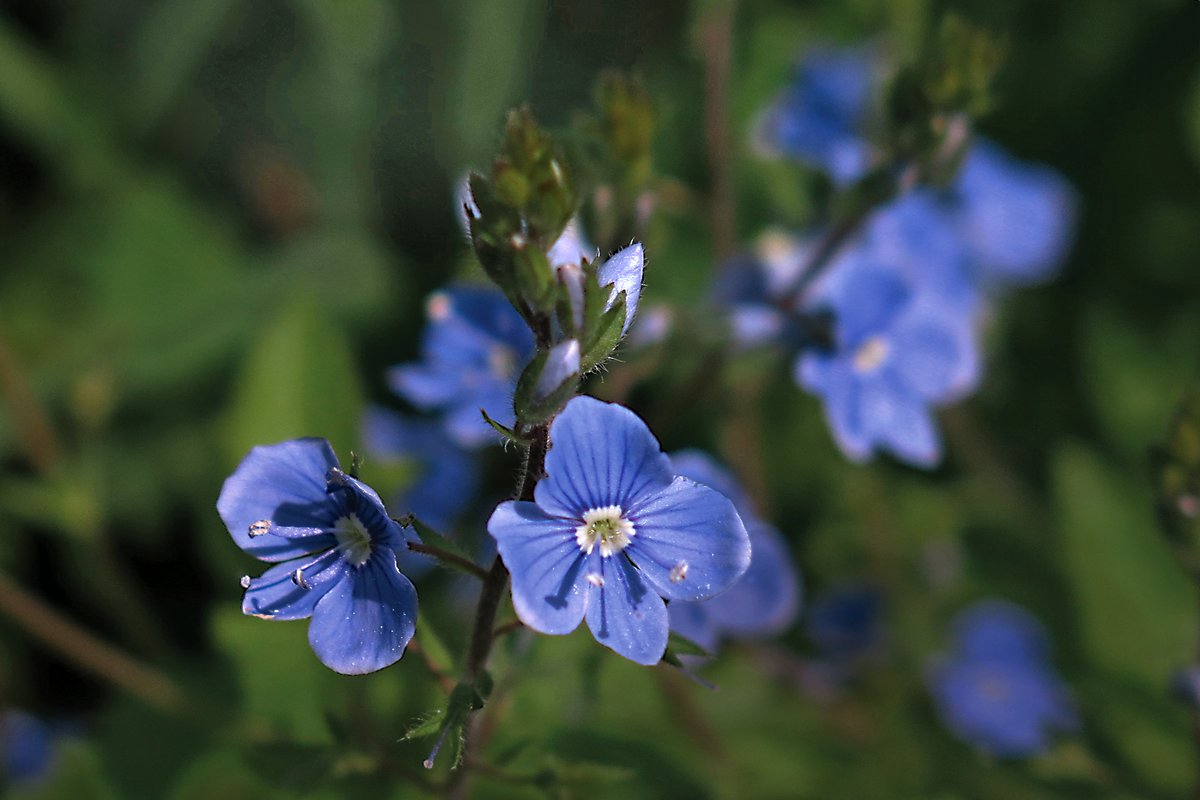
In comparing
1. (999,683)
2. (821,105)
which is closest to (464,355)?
(821,105)

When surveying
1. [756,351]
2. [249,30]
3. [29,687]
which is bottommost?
[29,687]

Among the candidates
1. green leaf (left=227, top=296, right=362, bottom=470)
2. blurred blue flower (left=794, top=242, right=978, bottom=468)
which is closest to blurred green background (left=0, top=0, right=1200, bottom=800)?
green leaf (left=227, top=296, right=362, bottom=470)

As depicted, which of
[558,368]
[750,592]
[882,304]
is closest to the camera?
[558,368]

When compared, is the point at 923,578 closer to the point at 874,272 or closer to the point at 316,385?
the point at 874,272

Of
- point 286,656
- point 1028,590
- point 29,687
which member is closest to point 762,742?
point 1028,590

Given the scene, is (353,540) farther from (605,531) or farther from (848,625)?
(848,625)

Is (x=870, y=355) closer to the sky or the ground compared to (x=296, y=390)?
closer to the sky
